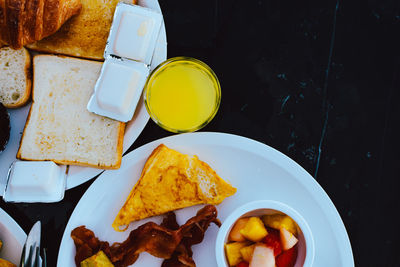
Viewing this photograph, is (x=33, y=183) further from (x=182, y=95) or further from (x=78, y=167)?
(x=182, y=95)

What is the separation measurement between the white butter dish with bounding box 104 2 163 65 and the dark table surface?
0.14 meters

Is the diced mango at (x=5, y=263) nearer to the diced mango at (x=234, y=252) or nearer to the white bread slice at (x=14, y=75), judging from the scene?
the white bread slice at (x=14, y=75)

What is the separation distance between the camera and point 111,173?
1.41 m

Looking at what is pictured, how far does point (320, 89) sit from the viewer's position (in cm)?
147

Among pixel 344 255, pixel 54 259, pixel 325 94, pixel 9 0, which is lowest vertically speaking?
pixel 54 259

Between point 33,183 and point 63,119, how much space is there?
0.26 meters

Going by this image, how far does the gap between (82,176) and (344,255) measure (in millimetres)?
1003

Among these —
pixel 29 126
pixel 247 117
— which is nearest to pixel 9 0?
pixel 29 126

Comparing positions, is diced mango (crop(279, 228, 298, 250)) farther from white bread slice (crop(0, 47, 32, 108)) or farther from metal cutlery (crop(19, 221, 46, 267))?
white bread slice (crop(0, 47, 32, 108))

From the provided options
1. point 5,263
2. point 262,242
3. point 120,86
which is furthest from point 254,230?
point 5,263

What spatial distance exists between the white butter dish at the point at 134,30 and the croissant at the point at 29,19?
194mm

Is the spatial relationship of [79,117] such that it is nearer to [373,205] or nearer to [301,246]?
[301,246]

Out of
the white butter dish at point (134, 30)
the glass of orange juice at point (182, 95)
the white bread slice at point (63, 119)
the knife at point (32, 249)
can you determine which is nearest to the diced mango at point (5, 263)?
the knife at point (32, 249)

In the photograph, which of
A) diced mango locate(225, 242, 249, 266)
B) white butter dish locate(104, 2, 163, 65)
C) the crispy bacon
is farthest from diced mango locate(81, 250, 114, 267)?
white butter dish locate(104, 2, 163, 65)
